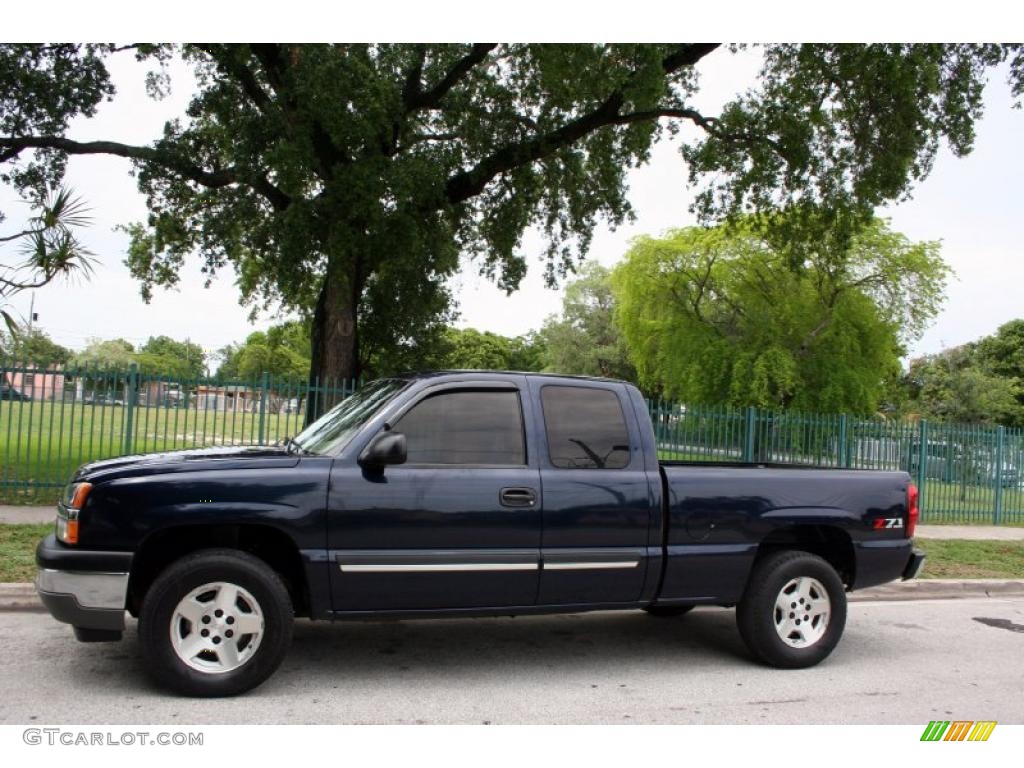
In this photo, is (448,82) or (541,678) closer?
(541,678)

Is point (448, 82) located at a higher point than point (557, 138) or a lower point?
higher

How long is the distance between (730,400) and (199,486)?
3177 cm

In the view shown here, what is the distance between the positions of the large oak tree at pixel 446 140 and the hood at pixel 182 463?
9.82 m

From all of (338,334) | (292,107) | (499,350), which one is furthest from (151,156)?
(499,350)

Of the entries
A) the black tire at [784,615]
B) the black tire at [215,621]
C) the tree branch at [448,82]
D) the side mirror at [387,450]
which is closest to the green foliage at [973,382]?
the tree branch at [448,82]

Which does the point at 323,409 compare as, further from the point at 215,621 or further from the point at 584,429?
the point at 215,621

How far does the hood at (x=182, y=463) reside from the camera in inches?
197

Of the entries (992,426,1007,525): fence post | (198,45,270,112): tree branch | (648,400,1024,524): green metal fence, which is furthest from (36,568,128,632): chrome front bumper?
(992,426,1007,525): fence post

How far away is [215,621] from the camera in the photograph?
4.97 metres

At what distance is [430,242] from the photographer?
58.9 ft

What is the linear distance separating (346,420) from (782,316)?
3233 centimetres

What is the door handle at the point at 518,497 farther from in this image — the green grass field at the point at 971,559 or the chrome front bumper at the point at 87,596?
the green grass field at the point at 971,559

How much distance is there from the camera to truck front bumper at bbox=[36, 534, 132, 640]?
4816 mm

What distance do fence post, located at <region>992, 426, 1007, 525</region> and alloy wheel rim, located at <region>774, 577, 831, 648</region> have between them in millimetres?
12931
